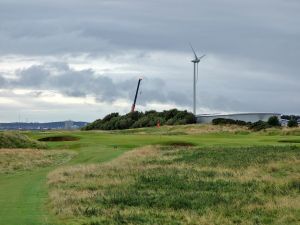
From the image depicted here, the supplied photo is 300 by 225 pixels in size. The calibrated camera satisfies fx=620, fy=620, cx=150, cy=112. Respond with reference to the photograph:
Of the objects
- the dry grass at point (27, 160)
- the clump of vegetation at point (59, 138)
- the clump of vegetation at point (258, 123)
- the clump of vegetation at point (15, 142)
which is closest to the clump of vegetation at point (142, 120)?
the clump of vegetation at point (258, 123)

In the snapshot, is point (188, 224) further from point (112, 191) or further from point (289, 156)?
point (289, 156)

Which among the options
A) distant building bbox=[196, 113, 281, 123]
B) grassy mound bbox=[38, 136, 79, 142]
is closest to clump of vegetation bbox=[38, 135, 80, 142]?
grassy mound bbox=[38, 136, 79, 142]

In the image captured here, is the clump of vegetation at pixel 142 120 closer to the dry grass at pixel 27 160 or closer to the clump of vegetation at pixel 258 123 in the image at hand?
the clump of vegetation at pixel 258 123

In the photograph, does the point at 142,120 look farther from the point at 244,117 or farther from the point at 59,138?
the point at 59,138

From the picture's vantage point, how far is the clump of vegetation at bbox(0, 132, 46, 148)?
62.4 meters

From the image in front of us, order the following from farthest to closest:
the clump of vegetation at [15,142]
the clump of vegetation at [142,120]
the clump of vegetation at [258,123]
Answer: the clump of vegetation at [142,120] → the clump of vegetation at [258,123] → the clump of vegetation at [15,142]

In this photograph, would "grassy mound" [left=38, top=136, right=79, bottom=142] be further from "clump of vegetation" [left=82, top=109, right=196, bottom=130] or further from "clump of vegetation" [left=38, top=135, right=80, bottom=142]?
"clump of vegetation" [left=82, top=109, right=196, bottom=130]

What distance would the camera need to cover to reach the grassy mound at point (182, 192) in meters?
18.9

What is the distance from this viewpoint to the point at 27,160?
45938mm

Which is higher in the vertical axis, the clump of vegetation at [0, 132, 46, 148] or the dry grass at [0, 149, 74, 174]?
the clump of vegetation at [0, 132, 46, 148]

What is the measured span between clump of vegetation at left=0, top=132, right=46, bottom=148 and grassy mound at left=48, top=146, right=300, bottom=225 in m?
24.5

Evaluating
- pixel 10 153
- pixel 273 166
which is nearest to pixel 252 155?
pixel 273 166

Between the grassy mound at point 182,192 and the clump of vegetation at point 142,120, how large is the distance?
103 meters

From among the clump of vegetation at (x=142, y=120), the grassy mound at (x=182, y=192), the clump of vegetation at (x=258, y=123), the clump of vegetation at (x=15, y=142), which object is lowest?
the grassy mound at (x=182, y=192)
